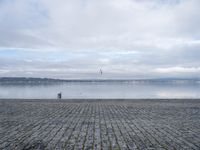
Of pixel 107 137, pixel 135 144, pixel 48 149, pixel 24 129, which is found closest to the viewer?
pixel 48 149

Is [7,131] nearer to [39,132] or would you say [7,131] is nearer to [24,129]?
[24,129]

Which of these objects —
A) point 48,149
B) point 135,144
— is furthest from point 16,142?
point 135,144

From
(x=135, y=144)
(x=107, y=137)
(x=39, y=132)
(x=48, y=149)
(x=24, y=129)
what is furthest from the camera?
(x=24, y=129)

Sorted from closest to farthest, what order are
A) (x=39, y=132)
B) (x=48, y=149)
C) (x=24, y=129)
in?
(x=48, y=149) → (x=39, y=132) → (x=24, y=129)

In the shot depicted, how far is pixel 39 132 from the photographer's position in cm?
838

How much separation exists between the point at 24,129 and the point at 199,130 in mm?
6871

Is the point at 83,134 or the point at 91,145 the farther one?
the point at 83,134

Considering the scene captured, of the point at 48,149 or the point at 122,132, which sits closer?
the point at 48,149

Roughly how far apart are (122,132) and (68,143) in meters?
2.36

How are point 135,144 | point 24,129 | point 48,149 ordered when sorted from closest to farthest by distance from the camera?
point 48,149
point 135,144
point 24,129

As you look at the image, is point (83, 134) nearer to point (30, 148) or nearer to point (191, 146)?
point (30, 148)

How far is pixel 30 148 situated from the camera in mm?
6375

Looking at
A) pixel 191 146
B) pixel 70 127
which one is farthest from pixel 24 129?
pixel 191 146

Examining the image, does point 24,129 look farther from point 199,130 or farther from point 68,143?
point 199,130
